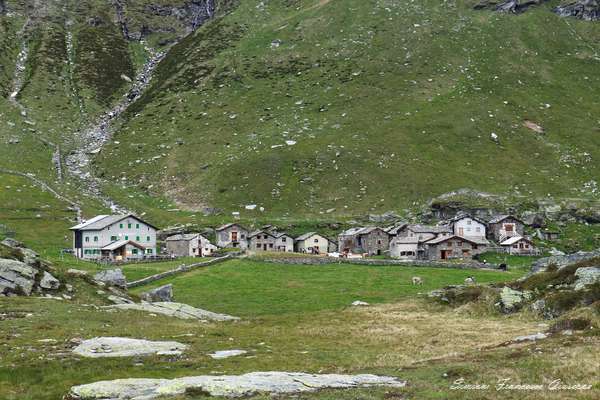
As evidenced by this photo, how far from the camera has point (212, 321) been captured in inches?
1984

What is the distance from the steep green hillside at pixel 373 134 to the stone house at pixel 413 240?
44.1 feet

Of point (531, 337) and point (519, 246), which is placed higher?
point (519, 246)

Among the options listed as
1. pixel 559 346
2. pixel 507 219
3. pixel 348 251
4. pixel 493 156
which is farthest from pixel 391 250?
pixel 559 346

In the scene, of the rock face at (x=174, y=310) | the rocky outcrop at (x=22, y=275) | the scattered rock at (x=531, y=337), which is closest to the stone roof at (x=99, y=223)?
the rocky outcrop at (x=22, y=275)

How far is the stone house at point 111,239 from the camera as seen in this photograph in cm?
11288

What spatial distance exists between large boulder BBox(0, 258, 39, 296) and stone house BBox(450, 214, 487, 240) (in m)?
91.8

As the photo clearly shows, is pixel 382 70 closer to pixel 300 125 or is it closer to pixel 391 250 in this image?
pixel 300 125

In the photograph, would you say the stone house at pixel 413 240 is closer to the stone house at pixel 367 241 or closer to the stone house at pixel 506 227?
the stone house at pixel 367 241

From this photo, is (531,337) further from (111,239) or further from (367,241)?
(111,239)

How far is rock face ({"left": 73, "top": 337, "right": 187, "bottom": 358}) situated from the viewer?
30672 millimetres

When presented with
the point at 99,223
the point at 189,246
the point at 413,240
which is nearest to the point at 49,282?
the point at 99,223

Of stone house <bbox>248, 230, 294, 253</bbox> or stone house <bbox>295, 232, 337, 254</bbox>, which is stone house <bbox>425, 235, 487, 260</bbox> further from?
stone house <bbox>248, 230, 294, 253</bbox>

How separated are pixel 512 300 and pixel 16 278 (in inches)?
1526

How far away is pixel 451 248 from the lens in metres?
118
